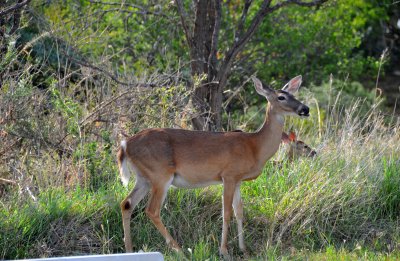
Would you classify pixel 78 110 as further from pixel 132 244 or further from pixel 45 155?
pixel 132 244

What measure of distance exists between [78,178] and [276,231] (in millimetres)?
2189

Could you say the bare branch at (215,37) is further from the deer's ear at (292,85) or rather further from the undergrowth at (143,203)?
the deer's ear at (292,85)

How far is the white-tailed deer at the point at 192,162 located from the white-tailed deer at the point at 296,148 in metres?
1.46

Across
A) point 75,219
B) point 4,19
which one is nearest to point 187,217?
point 75,219

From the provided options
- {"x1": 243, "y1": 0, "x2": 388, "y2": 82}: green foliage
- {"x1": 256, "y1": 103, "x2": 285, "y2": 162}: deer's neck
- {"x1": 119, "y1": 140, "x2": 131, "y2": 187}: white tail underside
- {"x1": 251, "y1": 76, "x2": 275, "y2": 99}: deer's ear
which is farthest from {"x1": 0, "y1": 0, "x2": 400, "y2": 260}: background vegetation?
{"x1": 243, "y1": 0, "x2": 388, "y2": 82}: green foliage

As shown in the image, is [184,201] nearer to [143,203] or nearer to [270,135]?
[143,203]

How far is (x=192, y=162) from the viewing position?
25.8 feet

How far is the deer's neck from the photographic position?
26.7 feet

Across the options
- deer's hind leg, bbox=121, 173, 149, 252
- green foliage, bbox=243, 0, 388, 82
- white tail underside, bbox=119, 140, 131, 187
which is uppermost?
white tail underside, bbox=119, 140, 131, 187

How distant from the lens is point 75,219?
306 inches

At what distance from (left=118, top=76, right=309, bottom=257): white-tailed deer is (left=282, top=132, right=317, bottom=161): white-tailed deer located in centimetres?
146

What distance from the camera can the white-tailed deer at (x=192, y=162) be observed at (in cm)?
771

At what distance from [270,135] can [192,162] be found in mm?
890

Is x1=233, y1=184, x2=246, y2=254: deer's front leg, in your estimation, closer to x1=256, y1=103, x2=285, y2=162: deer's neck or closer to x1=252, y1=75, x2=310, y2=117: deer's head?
x1=256, y1=103, x2=285, y2=162: deer's neck
